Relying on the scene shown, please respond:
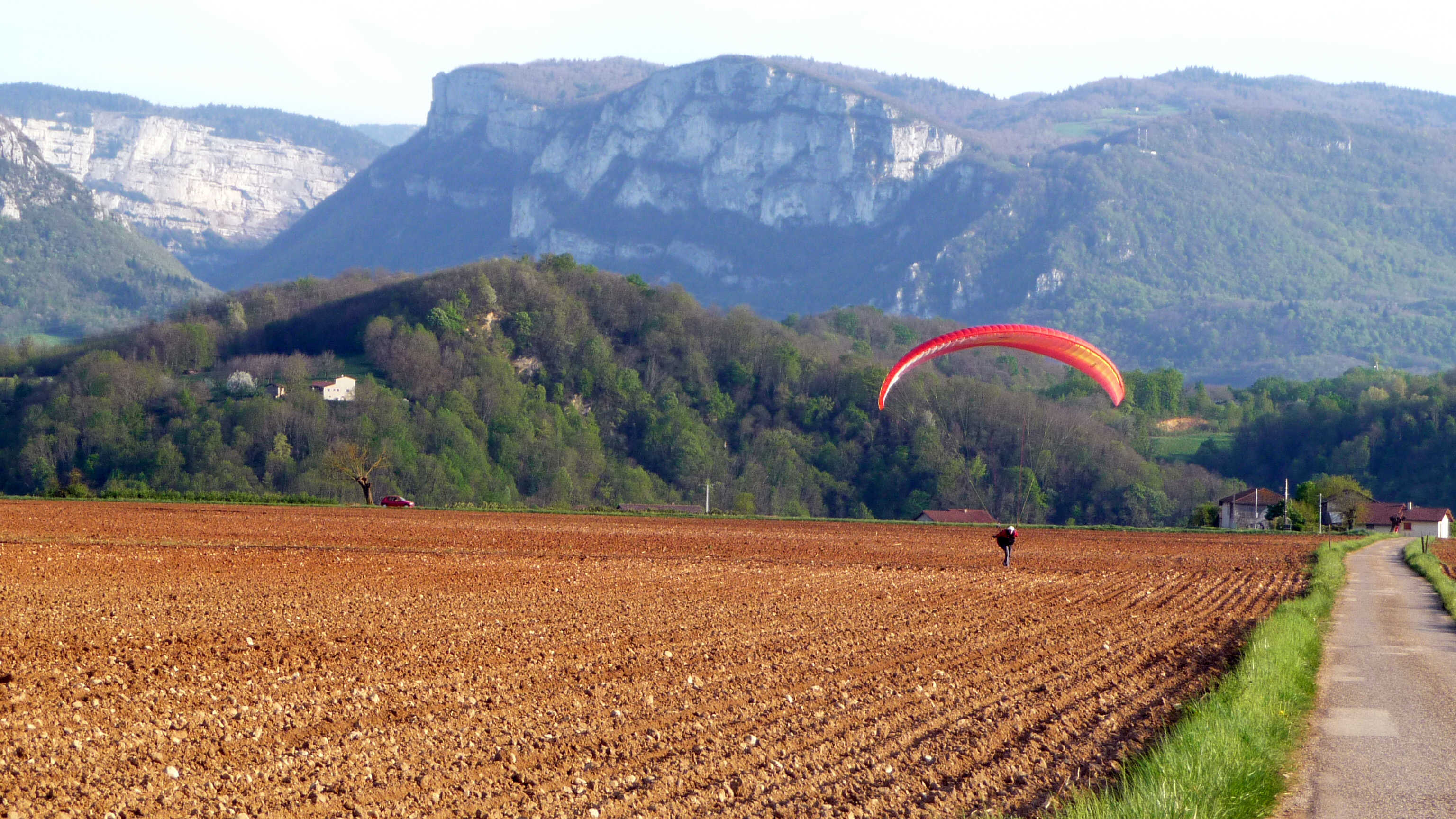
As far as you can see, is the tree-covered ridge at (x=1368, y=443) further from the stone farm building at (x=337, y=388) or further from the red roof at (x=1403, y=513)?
the stone farm building at (x=337, y=388)

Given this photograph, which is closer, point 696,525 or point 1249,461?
point 696,525

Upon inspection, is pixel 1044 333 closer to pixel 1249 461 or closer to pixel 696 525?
pixel 696 525

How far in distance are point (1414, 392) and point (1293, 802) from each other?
5836 inches

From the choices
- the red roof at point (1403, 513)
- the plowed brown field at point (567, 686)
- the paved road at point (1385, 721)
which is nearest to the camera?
the plowed brown field at point (567, 686)

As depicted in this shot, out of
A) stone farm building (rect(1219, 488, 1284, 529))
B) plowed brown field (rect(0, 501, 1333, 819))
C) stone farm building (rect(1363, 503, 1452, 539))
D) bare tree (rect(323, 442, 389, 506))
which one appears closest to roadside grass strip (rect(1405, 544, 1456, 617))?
plowed brown field (rect(0, 501, 1333, 819))

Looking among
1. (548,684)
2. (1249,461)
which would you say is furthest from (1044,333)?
(1249,461)

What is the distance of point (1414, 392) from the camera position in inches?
5531

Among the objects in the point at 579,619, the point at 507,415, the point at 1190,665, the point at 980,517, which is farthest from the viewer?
the point at 507,415

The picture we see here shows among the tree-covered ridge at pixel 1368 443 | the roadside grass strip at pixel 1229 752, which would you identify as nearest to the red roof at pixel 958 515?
the tree-covered ridge at pixel 1368 443

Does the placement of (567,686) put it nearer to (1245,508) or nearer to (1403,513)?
(1245,508)

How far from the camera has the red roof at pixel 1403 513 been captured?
108 metres

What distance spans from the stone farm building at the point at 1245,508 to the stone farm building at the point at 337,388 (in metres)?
69.1

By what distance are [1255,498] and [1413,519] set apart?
16.0 meters

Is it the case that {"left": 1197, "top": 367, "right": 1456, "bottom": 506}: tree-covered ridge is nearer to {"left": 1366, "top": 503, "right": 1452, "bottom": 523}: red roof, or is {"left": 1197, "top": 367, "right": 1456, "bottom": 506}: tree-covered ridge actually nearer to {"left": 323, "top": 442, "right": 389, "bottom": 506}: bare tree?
{"left": 1366, "top": 503, "right": 1452, "bottom": 523}: red roof
